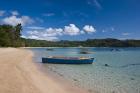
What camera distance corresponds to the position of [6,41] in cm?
7069

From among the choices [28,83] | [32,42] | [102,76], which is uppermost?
[32,42]

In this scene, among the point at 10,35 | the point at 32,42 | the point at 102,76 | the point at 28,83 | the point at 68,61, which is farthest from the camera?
the point at 32,42

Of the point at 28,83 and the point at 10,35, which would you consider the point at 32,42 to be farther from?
the point at 28,83

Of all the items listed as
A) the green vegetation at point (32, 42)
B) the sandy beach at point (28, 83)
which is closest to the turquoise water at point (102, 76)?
the sandy beach at point (28, 83)

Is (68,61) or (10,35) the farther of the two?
(10,35)

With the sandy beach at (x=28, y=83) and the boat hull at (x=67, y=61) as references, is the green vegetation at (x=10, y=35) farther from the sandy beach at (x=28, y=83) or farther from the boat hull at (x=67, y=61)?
the sandy beach at (x=28, y=83)

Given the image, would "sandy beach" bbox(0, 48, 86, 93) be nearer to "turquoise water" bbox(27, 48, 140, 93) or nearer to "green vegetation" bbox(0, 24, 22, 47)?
"turquoise water" bbox(27, 48, 140, 93)

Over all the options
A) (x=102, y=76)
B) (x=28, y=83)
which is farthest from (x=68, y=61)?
(x=28, y=83)

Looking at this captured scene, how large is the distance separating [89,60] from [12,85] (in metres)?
19.2

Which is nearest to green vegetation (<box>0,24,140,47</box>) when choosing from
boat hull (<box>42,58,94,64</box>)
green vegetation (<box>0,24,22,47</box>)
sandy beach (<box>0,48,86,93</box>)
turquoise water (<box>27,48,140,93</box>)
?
green vegetation (<box>0,24,22,47</box>)

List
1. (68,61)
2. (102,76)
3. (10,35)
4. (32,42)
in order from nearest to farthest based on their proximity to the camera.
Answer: (102,76) → (68,61) → (10,35) → (32,42)

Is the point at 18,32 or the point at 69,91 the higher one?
the point at 18,32

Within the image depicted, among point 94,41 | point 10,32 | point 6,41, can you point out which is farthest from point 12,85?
point 94,41

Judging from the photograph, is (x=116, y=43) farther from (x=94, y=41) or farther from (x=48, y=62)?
(x=48, y=62)
